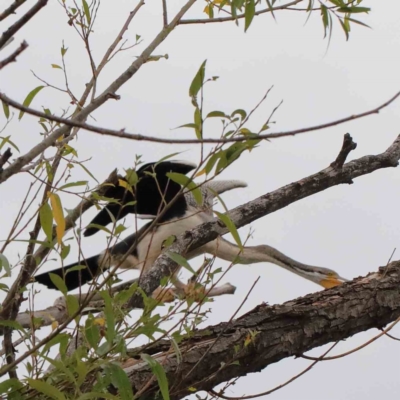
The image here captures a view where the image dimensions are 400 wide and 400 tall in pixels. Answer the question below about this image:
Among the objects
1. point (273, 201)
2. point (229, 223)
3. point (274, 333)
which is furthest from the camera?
point (273, 201)

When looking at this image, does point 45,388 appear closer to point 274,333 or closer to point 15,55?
point 15,55

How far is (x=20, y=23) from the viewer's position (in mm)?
670

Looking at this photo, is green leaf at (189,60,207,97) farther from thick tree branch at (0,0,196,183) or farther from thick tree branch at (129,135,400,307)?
thick tree branch at (129,135,400,307)

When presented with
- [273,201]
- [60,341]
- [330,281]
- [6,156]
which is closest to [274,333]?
[273,201]

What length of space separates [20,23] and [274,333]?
48.0 inches

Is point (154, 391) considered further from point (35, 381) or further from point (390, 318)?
point (390, 318)

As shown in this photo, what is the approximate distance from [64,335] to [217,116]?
0.45m

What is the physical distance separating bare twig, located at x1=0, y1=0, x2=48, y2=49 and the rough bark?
35.6 inches

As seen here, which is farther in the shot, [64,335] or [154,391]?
[154,391]

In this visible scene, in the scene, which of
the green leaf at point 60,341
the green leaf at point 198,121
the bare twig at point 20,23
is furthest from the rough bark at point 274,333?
the bare twig at point 20,23

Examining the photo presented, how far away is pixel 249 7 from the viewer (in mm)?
1352

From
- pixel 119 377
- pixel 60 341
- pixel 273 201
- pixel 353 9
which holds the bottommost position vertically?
pixel 119 377

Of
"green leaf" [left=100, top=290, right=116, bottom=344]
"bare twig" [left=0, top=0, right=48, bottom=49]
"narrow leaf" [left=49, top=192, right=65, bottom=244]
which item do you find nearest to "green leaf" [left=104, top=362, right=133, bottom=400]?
"green leaf" [left=100, top=290, right=116, bottom=344]

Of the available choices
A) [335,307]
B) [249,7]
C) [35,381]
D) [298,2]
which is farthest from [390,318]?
[35,381]
